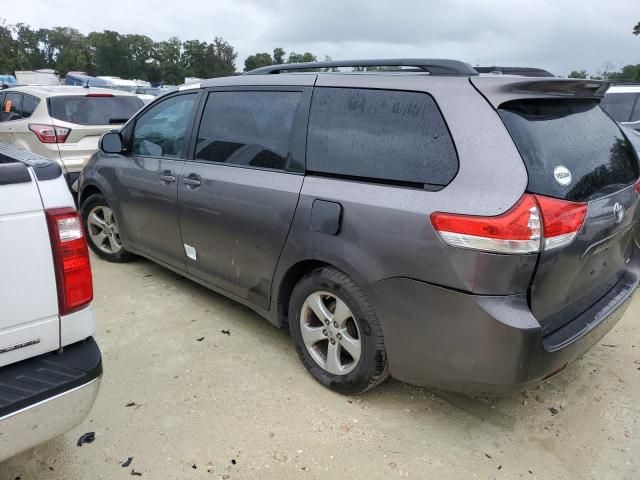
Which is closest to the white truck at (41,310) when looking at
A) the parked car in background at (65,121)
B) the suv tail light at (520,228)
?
the suv tail light at (520,228)

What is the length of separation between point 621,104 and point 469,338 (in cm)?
623

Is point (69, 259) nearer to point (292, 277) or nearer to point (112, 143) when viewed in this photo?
point (292, 277)

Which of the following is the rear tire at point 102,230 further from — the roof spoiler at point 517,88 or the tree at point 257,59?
the tree at point 257,59

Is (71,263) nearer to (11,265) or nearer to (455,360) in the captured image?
(11,265)

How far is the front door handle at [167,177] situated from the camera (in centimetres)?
358

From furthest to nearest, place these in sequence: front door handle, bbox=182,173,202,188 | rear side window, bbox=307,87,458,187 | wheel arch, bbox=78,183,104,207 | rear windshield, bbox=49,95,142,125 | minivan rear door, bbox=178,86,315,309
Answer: rear windshield, bbox=49,95,142,125
wheel arch, bbox=78,183,104,207
front door handle, bbox=182,173,202,188
minivan rear door, bbox=178,86,315,309
rear side window, bbox=307,87,458,187

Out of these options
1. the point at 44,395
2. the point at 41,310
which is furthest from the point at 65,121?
the point at 44,395

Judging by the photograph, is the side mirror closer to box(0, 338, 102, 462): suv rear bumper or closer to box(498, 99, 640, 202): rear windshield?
box(0, 338, 102, 462): suv rear bumper

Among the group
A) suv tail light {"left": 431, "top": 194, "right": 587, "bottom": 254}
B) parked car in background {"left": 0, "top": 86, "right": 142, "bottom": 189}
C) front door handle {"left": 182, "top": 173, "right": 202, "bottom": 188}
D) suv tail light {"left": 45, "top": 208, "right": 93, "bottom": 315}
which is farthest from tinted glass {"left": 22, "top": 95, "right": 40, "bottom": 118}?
suv tail light {"left": 431, "top": 194, "right": 587, "bottom": 254}

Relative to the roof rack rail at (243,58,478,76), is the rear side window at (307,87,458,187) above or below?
below

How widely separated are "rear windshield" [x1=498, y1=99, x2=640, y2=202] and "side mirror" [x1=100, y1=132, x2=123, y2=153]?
3140 mm

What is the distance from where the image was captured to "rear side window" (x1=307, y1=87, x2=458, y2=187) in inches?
87.9

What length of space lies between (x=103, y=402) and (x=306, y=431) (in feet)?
3.67

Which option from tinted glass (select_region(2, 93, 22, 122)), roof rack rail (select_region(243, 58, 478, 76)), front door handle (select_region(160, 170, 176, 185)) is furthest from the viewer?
tinted glass (select_region(2, 93, 22, 122))
